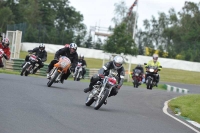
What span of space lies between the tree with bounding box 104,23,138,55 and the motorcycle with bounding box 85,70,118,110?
117 feet

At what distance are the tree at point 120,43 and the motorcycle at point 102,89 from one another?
1408 inches

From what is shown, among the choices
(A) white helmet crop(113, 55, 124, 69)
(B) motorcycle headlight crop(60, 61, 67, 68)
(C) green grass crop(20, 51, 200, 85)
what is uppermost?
(A) white helmet crop(113, 55, 124, 69)

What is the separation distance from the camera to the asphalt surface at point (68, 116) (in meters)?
10.8

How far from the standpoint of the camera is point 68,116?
12.6 m

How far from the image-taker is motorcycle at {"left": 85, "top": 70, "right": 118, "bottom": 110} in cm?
1519

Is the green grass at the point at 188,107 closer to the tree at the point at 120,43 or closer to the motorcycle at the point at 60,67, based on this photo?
the motorcycle at the point at 60,67

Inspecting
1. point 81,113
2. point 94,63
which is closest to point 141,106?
point 81,113

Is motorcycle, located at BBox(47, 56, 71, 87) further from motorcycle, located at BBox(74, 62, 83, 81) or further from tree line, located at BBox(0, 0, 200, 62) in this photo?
tree line, located at BBox(0, 0, 200, 62)

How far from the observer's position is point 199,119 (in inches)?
625

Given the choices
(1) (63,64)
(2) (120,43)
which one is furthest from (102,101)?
(2) (120,43)

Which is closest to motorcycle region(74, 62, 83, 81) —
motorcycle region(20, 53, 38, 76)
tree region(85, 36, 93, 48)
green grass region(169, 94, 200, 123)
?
motorcycle region(20, 53, 38, 76)

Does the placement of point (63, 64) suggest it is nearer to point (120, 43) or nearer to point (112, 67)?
point (112, 67)

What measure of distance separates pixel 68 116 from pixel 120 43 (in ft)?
130

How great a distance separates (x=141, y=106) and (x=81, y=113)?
486 cm
